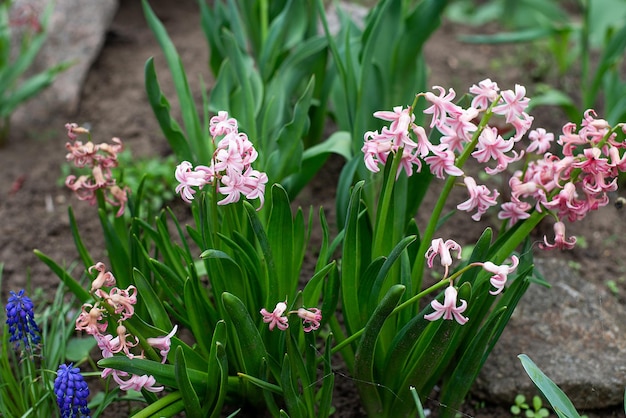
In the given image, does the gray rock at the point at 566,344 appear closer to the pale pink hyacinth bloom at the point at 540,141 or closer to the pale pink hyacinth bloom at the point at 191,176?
the pale pink hyacinth bloom at the point at 540,141

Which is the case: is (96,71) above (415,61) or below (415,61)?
below

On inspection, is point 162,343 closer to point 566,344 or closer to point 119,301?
point 119,301

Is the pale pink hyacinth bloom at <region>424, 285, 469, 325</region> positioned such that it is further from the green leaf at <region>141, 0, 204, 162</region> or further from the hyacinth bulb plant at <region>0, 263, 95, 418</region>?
the green leaf at <region>141, 0, 204, 162</region>

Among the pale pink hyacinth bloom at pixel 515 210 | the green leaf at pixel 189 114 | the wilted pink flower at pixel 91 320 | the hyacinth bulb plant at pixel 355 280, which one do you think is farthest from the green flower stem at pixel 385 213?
the green leaf at pixel 189 114

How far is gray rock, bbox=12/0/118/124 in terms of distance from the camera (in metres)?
3.10

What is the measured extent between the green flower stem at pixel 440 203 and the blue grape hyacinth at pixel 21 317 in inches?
32.9

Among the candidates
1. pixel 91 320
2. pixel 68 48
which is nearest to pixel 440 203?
pixel 91 320

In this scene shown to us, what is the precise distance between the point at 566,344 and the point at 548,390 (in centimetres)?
57

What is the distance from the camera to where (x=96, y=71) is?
11.1 ft

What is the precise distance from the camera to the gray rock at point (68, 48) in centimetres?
310

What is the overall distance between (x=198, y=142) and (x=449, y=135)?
98cm

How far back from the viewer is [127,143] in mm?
2863

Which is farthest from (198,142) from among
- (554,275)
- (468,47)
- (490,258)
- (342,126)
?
(468,47)

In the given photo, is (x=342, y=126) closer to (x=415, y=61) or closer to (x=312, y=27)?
(x=415, y=61)
